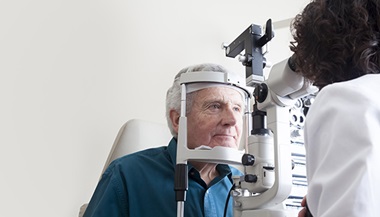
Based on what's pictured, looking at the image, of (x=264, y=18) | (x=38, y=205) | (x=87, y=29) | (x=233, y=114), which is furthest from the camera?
(x=264, y=18)

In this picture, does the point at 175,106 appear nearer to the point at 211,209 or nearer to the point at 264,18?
the point at 211,209

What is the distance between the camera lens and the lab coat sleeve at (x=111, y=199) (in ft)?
4.50

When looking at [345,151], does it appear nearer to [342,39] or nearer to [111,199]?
[342,39]

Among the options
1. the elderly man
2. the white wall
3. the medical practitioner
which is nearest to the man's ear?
the elderly man

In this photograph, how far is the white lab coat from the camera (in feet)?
1.81

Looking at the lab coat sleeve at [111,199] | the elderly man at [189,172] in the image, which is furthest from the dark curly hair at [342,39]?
the lab coat sleeve at [111,199]

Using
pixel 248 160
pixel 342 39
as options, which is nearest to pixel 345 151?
pixel 342 39

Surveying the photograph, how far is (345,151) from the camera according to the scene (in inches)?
23.1

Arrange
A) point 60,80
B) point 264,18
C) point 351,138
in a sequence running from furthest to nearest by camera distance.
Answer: point 264,18
point 60,80
point 351,138

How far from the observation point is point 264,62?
131 centimetres

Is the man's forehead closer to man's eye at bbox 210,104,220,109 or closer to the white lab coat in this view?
man's eye at bbox 210,104,220,109

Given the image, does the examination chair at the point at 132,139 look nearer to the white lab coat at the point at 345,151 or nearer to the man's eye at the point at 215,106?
the man's eye at the point at 215,106

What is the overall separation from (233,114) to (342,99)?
0.95m

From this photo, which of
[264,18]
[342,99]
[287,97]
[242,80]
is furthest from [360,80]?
[264,18]
